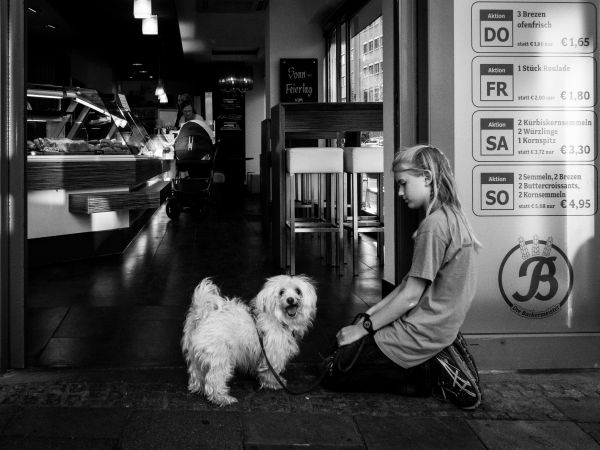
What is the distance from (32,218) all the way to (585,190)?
3894 mm

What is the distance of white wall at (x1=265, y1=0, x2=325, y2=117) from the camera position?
9656 millimetres

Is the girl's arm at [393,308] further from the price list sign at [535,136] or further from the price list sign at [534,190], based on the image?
the price list sign at [535,136]

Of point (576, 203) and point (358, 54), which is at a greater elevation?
point (358, 54)

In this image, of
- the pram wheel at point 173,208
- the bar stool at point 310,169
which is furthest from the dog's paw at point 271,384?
the pram wheel at point 173,208

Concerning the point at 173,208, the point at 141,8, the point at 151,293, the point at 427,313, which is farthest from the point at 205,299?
the point at 173,208

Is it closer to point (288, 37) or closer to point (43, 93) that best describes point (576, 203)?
point (43, 93)

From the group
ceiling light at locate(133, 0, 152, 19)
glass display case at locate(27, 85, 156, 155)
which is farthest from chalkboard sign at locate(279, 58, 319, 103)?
glass display case at locate(27, 85, 156, 155)

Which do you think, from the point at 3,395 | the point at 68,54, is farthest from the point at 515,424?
the point at 68,54

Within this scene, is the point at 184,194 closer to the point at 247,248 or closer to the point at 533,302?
the point at 247,248

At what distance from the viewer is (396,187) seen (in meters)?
3.13

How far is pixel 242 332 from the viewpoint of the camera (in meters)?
2.53

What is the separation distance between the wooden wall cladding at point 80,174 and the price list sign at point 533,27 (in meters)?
3.50

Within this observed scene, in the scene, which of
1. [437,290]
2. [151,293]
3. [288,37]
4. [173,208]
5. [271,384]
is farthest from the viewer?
[288,37]

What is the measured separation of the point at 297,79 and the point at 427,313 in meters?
7.56
